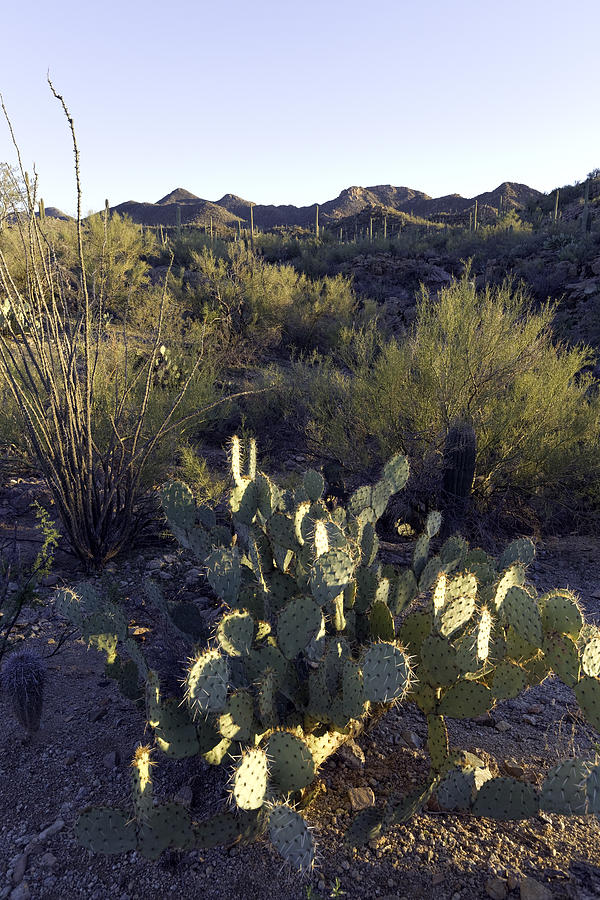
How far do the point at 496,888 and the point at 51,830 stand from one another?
5.59 ft

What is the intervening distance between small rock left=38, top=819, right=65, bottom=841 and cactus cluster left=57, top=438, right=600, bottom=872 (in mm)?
413

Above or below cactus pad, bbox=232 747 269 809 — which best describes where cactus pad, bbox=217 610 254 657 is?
above

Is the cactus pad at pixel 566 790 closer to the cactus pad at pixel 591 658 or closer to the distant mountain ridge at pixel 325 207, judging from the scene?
the cactus pad at pixel 591 658

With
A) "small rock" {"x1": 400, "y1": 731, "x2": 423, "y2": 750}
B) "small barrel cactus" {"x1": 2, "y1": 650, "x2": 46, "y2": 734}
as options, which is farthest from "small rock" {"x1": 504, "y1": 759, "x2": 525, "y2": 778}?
"small barrel cactus" {"x1": 2, "y1": 650, "x2": 46, "y2": 734}

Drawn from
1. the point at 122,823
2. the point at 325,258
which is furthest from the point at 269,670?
the point at 325,258

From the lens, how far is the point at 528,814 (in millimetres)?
2129

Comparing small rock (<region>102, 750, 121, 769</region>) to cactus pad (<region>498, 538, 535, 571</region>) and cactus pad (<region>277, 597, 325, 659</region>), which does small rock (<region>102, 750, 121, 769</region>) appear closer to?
cactus pad (<region>277, 597, 325, 659</region>)

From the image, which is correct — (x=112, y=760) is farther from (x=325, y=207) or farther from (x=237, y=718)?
(x=325, y=207)

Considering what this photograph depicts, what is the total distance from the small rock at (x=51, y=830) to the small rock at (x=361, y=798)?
1.18m

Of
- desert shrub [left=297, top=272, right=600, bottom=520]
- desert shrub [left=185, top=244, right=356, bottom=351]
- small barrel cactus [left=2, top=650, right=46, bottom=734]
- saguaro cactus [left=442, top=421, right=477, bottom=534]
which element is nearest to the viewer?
small barrel cactus [left=2, top=650, right=46, bottom=734]

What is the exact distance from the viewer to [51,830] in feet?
7.59

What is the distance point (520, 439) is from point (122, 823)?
16.8 ft

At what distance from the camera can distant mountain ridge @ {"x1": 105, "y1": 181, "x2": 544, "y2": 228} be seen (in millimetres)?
43406

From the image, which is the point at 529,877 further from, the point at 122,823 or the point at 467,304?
the point at 467,304
